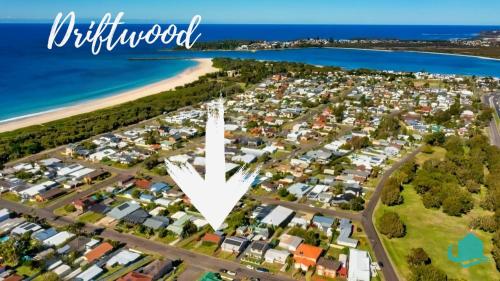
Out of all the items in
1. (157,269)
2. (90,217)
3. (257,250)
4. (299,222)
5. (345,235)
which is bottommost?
(345,235)

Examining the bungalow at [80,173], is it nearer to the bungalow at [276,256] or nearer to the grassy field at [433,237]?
the bungalow at [276,256]

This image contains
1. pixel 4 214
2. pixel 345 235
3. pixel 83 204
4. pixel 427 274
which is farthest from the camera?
pixel 83 204

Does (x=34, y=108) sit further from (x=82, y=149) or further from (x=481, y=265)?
(x=481, y=265)

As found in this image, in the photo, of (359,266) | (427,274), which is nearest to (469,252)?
(427,274)

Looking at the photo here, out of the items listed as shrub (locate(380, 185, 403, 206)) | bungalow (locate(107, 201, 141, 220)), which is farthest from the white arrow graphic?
shrub (locate(380, 185, 403, 206))

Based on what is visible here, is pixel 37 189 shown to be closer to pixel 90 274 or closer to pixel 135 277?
Result: pixel 90 274

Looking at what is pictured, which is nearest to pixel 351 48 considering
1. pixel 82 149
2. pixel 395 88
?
pixel 395 88

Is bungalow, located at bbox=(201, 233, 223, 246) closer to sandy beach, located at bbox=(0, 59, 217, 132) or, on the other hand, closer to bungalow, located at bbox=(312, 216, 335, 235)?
bungalow, located at bbox=(312, 216, 335, 235)

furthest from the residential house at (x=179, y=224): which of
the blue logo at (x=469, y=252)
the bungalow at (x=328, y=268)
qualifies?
the blue logo at (x=469, y=252)
